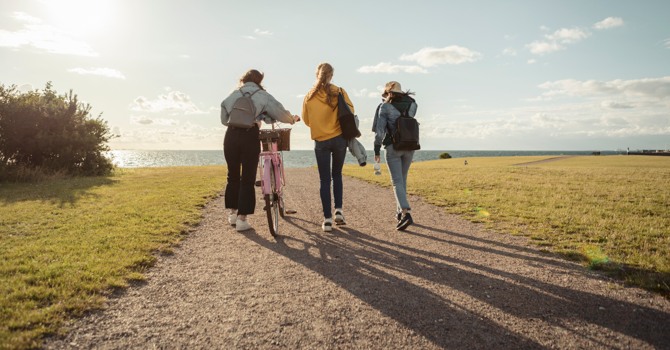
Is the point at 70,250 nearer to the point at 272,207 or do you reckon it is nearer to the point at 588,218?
the point at 272,207

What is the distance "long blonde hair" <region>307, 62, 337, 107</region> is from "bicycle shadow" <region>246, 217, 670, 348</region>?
2.42 meters

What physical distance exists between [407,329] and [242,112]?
4220 millimetres

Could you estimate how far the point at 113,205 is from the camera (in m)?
9.78

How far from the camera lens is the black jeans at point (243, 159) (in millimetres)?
6285

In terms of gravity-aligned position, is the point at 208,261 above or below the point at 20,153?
below

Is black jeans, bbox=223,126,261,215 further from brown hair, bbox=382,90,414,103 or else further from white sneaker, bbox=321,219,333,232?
brown hair, bbox=382,90,414,103

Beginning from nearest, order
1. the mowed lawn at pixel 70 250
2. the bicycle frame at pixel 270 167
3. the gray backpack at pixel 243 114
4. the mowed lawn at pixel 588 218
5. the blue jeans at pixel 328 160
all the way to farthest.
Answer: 1. the mowed lawn at pixel 70 250
2. the mowed lawn at pixel 588 218
3. the gray backpack at pixel 243 114
4. the bicycle frame at pixel 270 167
5. the blue jeans at pixel 328 160

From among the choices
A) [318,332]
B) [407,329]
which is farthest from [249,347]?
[407,329]

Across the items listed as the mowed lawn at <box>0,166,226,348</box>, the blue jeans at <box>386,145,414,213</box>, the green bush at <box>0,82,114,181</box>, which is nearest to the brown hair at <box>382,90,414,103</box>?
the blue jeans at <box>386,145,414,213</box>

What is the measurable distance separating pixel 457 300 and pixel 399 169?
3.42 m

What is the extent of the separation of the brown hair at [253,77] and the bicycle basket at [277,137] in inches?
30.2

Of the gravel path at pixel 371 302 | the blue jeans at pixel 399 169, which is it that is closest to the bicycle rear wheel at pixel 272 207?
the gravel path at pixel 371 302

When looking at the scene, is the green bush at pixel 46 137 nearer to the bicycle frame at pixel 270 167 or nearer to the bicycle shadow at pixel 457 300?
the bicycle frame at pixel 270 167

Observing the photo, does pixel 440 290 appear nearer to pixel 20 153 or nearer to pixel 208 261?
pixel 208 261
